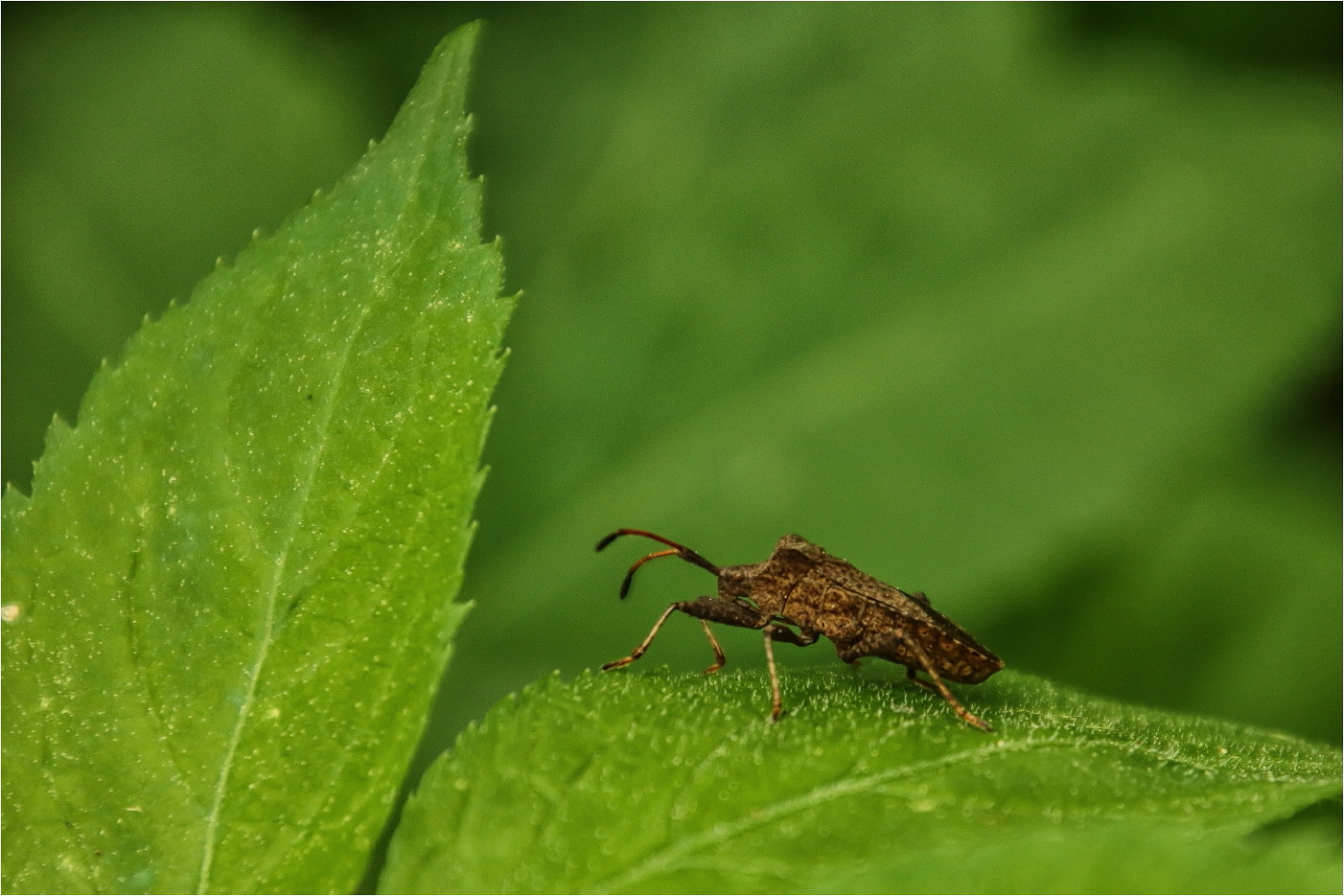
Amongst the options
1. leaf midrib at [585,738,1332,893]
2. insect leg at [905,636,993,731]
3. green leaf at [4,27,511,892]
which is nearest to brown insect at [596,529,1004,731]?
insect leg at [905,636,993,731]

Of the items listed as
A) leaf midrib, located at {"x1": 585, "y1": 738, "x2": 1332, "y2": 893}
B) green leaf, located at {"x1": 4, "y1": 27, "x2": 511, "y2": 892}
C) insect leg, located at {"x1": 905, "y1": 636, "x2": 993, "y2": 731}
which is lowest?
leaf midrib, located at {"x1": 585, "y1": 738, "x2": 1332, "y2": 893}

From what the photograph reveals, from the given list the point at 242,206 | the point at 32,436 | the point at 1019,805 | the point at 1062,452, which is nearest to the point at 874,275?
the point at 1062,452

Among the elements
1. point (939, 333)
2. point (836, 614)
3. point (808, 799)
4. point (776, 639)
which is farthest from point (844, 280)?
point (808, 799)

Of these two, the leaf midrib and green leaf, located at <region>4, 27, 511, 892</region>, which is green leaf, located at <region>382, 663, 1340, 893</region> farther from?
green leaf, located at <region>4, 27, 511, 892</region>

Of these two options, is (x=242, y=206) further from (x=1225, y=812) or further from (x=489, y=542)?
(x=1225, y=812)

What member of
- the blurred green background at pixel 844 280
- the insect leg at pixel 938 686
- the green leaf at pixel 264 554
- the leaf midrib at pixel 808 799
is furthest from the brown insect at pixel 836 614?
the green leaf at pixel 264 554

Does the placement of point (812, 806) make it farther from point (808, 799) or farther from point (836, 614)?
point (836, 614)
